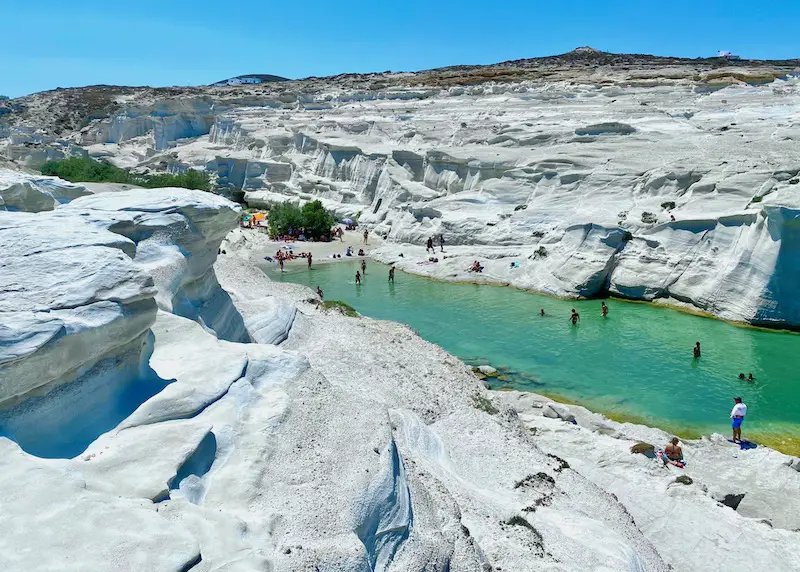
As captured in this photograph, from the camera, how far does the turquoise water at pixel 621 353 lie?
15398mm

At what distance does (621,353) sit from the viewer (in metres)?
19.4

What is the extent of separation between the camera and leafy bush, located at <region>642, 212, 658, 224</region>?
999 inches

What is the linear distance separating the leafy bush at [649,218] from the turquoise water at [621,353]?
3.62m

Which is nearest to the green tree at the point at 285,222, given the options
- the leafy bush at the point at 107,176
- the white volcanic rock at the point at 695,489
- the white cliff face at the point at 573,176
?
the white cliff face at the point at 573,176

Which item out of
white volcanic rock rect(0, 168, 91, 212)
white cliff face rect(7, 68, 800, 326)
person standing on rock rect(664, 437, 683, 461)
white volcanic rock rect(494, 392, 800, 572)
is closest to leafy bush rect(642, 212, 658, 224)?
white cliff face rect(7, 68, 800, 326)

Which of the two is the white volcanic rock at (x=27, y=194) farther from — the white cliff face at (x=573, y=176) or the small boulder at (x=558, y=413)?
the white cliff face at (x=573, y=176)

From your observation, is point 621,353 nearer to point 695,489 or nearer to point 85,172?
point 695,489

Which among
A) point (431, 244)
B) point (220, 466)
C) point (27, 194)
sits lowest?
point (431, 244)

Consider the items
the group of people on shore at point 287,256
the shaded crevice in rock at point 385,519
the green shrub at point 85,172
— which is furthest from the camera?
the green shrub at point 85,172

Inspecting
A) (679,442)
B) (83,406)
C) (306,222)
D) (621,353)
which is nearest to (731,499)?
(679,442)

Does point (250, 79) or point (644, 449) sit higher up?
point (250, 79)

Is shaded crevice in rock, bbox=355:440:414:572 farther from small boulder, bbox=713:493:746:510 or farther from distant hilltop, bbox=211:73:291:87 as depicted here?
distant hilltop, bbox=211:73:291:87

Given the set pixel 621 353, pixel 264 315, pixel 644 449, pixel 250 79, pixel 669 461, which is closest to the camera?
pixel 644 449

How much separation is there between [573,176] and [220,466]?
88.2 ft
